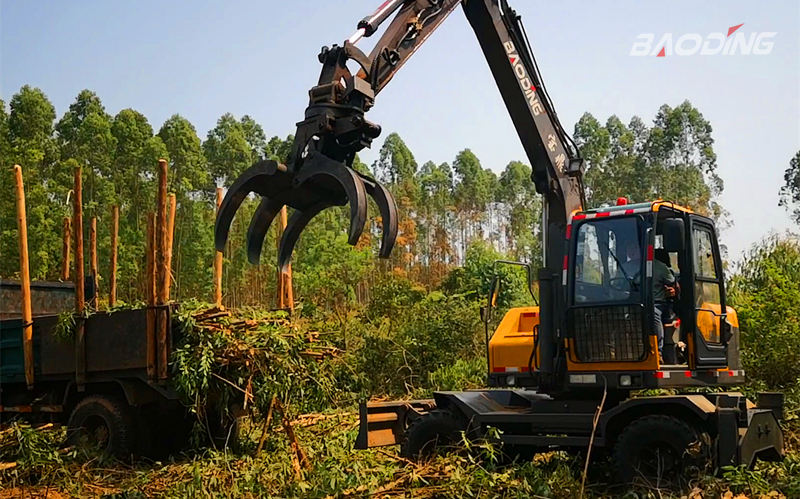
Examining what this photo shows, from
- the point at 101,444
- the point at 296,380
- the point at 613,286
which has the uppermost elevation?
the point at 613,286

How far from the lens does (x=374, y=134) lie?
7.77 meters

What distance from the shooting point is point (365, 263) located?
33.0 meters

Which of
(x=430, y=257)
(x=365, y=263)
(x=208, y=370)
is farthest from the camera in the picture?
(x=430, y=257)

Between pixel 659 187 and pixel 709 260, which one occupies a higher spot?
pixel 659 187

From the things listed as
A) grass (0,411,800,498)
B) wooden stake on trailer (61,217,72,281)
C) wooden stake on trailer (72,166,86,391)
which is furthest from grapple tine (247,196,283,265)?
wooden stake on trailer (61,217,72,281)

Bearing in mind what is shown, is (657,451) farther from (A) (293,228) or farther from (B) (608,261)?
(A) (293,228)

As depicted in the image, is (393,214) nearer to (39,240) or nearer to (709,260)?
(709,260)

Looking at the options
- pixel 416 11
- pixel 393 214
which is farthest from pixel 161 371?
pixel 416 11

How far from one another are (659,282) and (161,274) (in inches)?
215

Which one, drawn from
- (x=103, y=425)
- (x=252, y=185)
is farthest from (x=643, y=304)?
(x=103, y=425)

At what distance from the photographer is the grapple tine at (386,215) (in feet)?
22.9

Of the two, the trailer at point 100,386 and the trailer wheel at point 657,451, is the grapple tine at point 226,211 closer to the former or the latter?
the trailer at point 100,386

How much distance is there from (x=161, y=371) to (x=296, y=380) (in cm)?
149

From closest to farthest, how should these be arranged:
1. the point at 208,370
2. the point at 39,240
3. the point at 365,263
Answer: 1. the point at 208,370
2. the point at 39,240
3. the point at 365,263
